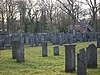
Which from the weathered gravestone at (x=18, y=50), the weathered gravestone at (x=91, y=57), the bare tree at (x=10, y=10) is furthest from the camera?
the bare tree at (x=10, y=10)

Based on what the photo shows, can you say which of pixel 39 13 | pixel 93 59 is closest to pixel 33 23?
pixel 39 13

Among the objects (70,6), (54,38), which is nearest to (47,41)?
(54,38)

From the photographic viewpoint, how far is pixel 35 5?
207ft

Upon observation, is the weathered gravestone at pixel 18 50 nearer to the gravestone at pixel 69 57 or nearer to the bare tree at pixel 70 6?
the gravestone at pixel 69 57

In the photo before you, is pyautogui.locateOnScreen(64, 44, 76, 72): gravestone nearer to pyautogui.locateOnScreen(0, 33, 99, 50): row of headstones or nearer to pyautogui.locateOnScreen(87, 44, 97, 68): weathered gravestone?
pyautogui.locateOnScreen(87, 44, 97, 68): weathered gravestone

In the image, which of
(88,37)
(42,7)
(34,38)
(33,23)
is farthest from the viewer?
(33,23)

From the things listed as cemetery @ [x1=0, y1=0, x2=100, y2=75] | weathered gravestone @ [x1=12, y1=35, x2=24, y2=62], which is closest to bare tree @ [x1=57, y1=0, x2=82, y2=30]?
cemetery @ [x1=0, y1=0, x2=100, y2=75]

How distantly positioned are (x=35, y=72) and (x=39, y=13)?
56.7m

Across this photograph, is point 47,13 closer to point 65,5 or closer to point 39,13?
point 39,13

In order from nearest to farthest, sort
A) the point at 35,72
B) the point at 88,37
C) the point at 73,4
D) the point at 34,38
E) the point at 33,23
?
the point at 35,72 → the point at 34,38 → the point at 88,37 → the point at 73,4 → the point at 33,23

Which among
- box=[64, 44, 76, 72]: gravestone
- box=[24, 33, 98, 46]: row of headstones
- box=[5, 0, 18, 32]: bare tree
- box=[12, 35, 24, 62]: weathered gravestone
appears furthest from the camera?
box=[5, 0, 18, 32]: bare tree

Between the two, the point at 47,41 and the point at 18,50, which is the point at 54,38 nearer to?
the point at 47,41

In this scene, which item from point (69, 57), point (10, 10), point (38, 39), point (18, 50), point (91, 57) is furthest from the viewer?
point (10, 10)

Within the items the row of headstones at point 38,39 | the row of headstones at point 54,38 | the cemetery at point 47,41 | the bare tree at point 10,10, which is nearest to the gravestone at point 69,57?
the cemetery at point 47,41
